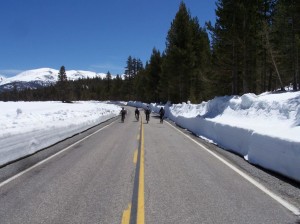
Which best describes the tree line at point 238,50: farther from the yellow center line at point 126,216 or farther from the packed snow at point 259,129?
the yellow center line at point 126,216

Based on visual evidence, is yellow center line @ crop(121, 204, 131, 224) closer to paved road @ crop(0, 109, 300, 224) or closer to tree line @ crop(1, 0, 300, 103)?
paved road @ crop(0, 109, 300, 224)

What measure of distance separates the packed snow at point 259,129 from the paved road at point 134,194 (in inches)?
46.9

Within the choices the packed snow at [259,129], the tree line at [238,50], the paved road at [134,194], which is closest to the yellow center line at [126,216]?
the paved road at [134,194]

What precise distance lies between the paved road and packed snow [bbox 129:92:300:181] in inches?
46.9

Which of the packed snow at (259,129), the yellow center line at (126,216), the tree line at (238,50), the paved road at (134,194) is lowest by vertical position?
the paved road at (134,194)

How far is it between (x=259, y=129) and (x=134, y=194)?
21.5ft

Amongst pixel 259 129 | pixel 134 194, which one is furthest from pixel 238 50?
pixel 134 194

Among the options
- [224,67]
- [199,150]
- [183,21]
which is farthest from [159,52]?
[199,150]

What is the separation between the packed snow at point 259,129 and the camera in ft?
30.0

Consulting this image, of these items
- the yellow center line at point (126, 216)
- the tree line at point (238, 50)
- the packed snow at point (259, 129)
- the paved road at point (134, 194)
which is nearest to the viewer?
the yellow center line at point (126, 216)

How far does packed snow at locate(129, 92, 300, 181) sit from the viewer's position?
9135 millimetres

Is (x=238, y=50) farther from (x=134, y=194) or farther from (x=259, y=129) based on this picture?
(x=134, y=194)

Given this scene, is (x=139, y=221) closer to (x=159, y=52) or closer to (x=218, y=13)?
(x=218, y=13)

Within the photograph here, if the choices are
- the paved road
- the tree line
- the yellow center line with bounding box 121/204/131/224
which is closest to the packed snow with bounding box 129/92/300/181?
the paved road
